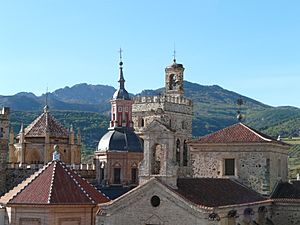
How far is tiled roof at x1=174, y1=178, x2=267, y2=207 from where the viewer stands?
34.9m

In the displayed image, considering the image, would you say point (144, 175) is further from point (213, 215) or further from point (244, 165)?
point (244, 165)

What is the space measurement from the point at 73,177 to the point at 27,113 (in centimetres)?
10448

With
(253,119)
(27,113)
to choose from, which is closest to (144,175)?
(27,113)

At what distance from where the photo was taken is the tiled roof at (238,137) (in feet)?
138

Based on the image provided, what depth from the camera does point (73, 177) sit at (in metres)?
39.0

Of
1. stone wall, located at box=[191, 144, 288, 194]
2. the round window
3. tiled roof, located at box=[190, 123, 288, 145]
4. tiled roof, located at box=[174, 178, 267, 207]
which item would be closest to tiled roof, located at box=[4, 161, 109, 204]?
the round window

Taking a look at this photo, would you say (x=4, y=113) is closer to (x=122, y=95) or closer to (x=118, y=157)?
(x=122, y=95)

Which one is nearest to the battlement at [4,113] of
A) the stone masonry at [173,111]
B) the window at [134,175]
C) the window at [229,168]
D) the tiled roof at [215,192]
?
the window at [134,175]

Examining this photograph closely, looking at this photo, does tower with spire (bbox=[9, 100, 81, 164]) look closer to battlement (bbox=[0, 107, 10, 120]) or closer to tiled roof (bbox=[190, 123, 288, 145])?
battlement (bbox=[0, 107, 10, 120])

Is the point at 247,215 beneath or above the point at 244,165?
beneath

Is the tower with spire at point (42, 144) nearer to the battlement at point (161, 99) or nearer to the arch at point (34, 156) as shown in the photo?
the arch at point (34, 156)

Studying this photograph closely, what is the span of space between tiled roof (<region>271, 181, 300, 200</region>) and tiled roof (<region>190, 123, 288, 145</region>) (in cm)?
292

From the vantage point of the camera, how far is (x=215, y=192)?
1470 inches

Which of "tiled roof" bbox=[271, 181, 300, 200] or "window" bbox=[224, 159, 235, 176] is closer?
"tiled roof" bbox=[271, 181, 300, 200]
